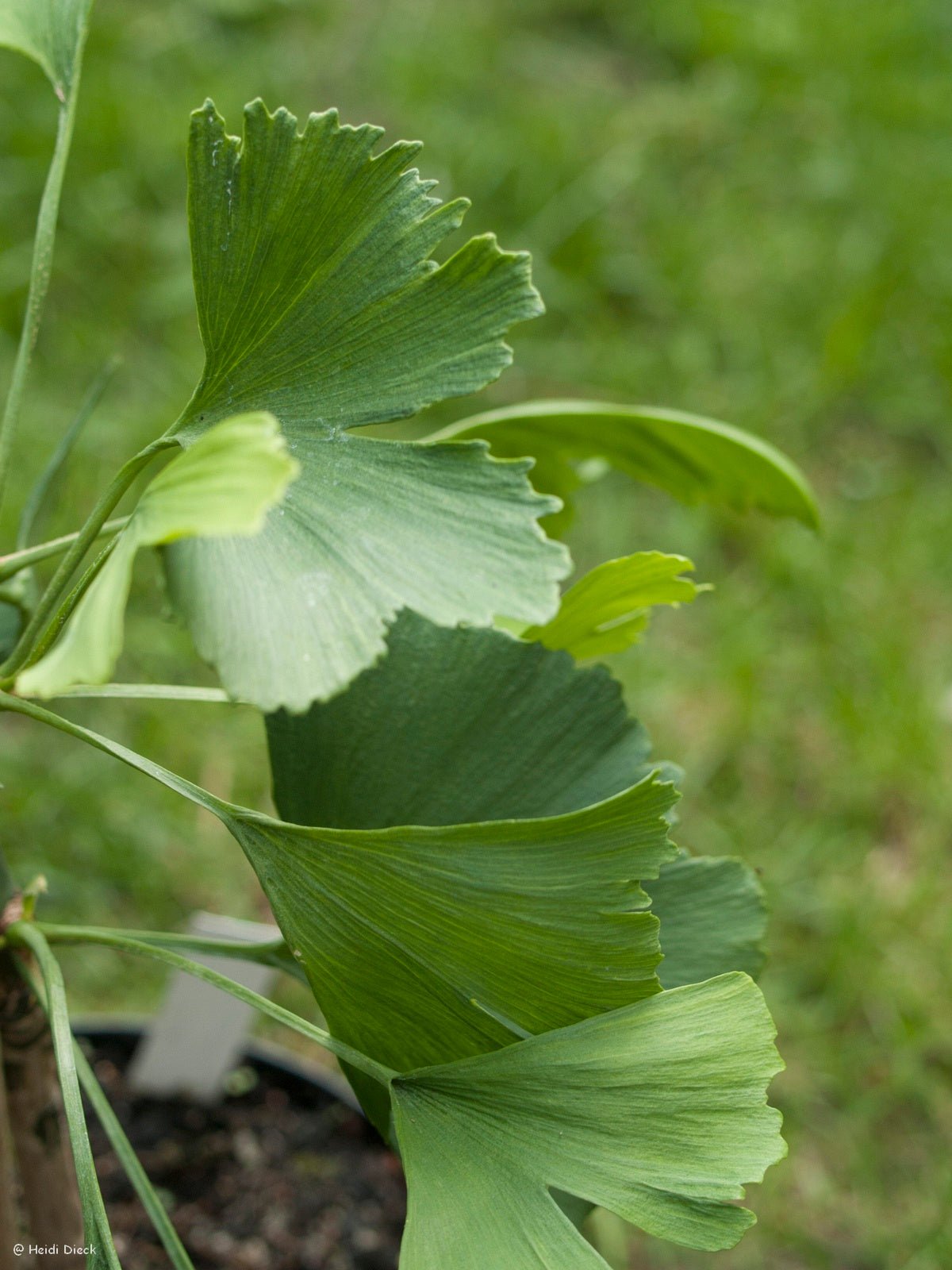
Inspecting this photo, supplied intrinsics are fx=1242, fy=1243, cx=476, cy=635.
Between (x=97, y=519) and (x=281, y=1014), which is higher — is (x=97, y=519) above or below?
above

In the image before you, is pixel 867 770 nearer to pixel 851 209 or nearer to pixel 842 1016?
pixel 842 1016

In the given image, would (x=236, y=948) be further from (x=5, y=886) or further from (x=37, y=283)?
(x=37, y=283)

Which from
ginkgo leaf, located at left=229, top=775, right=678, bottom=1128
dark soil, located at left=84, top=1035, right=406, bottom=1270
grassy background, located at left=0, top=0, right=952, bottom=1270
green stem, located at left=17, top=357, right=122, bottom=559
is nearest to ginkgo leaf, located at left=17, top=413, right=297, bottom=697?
ginkgo leaf, located at left=229, top=775, right=678, bottom=1128

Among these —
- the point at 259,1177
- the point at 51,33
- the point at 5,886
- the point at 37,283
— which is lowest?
the point at 259,1177

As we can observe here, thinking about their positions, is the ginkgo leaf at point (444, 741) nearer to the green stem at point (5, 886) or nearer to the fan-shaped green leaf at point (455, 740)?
the fan-shaped green leaf at point (455, 740)

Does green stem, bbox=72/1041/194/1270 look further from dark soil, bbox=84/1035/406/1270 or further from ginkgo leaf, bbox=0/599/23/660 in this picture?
dark soil, bbox=84/1035/406/1270

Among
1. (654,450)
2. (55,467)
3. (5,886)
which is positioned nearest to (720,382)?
(654,450)
